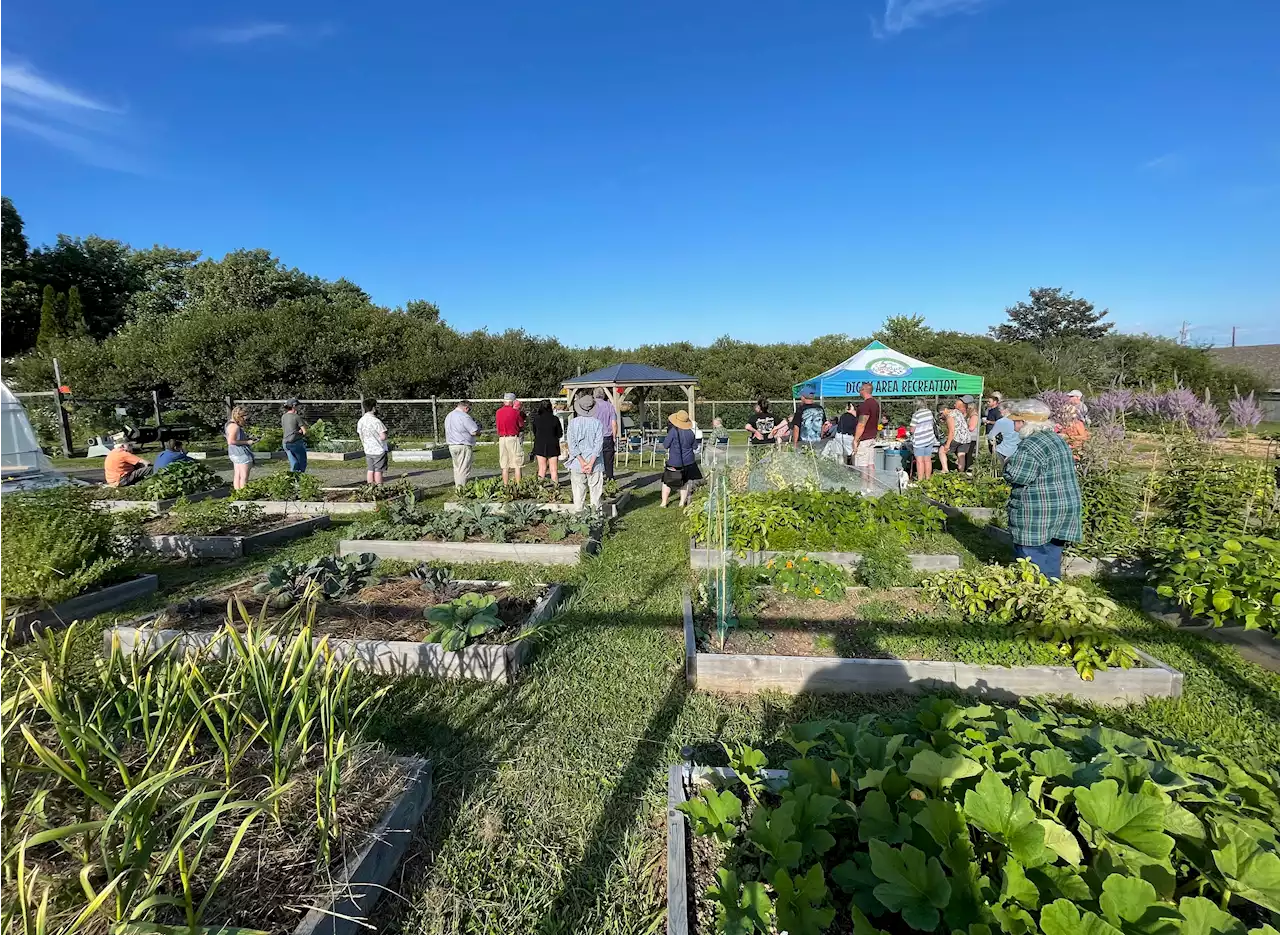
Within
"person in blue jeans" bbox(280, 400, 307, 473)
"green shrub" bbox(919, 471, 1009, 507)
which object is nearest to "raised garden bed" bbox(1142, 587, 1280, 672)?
"green shrub" bbox(919, 471, 1009, 507)

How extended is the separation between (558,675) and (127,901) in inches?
96.6

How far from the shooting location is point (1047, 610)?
146 inches

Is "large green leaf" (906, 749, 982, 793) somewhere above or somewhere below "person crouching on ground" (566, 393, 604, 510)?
below

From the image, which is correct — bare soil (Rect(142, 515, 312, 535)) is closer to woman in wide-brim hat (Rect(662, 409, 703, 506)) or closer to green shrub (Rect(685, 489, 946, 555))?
woman in wide-brim hat (Rect(662, 409, 703, 506))

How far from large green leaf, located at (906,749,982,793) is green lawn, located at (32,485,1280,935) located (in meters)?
1.10

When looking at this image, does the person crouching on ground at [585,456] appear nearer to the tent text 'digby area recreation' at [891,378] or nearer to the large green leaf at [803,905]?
Answer: the tent text 'digby area recreation' at [891,378]

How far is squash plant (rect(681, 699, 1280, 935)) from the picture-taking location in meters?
1.32

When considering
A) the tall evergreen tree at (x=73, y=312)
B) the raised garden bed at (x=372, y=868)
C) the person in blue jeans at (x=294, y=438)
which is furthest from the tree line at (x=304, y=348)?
the raised garden bed at (x=372, y=868)

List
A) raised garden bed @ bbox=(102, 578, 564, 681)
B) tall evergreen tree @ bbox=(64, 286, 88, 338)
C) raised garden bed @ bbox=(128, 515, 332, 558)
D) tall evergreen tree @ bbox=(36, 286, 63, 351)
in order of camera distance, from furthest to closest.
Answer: tall evergreen tree @ bbox=(64, 286, 88, 338) < tall evergreen tree @ bbox=(36, 286, 63, 351) < raised garden bed @ bbox=(128, 515, 332, 558) < raised garden bed @ bbox=(102, 578, 564, 681)

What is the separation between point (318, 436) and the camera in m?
17.0

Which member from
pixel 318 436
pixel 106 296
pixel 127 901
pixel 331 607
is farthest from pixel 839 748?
pixel 106 296

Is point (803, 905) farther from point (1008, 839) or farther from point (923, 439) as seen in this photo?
point (923, 439)

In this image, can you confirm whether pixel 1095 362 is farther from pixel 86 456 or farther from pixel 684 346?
pixel 86 456

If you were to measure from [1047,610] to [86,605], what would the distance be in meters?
7.50
